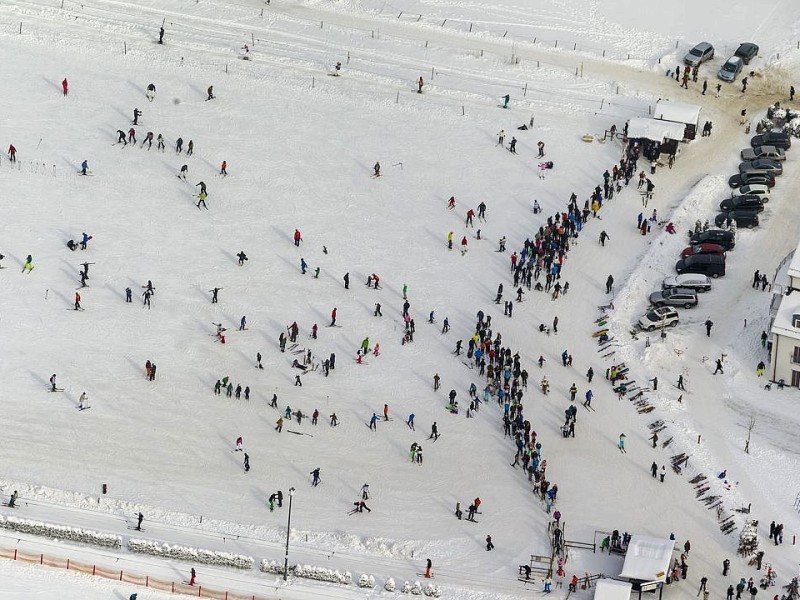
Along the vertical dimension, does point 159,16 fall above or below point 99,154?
above

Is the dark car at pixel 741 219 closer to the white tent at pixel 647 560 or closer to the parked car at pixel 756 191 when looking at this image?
the parked car at pixel 756 191

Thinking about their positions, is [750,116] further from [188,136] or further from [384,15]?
[188,136]

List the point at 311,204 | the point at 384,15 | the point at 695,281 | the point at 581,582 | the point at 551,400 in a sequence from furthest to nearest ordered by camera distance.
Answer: the point at 384,15, the point at 311,204, the point at 695,281, the point at 551,400, the point at 581,582

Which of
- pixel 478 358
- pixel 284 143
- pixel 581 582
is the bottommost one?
pixel 581 582

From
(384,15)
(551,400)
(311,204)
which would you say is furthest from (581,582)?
(384,15)

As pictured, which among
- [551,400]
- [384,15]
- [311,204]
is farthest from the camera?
[384,15]

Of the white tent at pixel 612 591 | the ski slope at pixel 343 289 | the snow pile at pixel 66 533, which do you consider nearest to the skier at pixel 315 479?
the ski slope at pixel 343 289

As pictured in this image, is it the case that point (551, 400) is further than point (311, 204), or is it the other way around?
point (311, 204)
